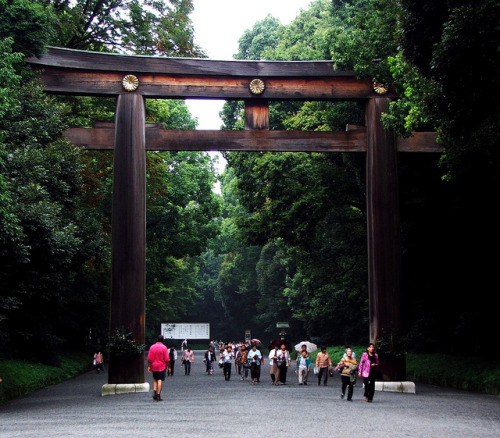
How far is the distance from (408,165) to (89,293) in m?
17.2

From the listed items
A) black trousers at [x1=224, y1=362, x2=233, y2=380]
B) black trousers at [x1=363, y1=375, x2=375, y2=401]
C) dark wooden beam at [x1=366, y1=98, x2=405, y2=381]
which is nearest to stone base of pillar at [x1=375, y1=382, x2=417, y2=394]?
dark wooden beam at [x1=366, y1=98, x2=405, y2=381]

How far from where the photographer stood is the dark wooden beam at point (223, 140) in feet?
72.9

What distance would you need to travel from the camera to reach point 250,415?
14.5 meters

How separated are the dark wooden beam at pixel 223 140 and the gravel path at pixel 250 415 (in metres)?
6.90

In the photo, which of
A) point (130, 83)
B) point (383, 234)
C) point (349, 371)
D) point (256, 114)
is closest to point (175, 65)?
point (130, 83)

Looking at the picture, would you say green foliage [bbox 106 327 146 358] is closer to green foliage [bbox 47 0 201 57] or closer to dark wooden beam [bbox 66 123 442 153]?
dark wooden beam [bbox 66 123 442 153]

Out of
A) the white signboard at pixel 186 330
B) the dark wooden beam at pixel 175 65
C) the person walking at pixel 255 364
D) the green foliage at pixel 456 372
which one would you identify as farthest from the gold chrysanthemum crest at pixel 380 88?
the white signboard at pixel 186 330

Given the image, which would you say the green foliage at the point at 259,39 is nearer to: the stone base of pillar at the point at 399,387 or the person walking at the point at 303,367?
the person walking at the point at 303,367

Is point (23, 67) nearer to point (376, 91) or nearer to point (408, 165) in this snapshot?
point (376, 91)

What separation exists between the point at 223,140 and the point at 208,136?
Answer: 44cm

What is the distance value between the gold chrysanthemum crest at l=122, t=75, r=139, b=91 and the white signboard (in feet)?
204

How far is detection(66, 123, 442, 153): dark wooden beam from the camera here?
875 inches

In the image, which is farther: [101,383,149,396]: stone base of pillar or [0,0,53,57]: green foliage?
[101,383,149,396]: stone base of pillar

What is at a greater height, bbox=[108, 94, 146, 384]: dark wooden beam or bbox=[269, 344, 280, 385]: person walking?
bbox=[108, 94, 146, 384]: dark wooden beam
